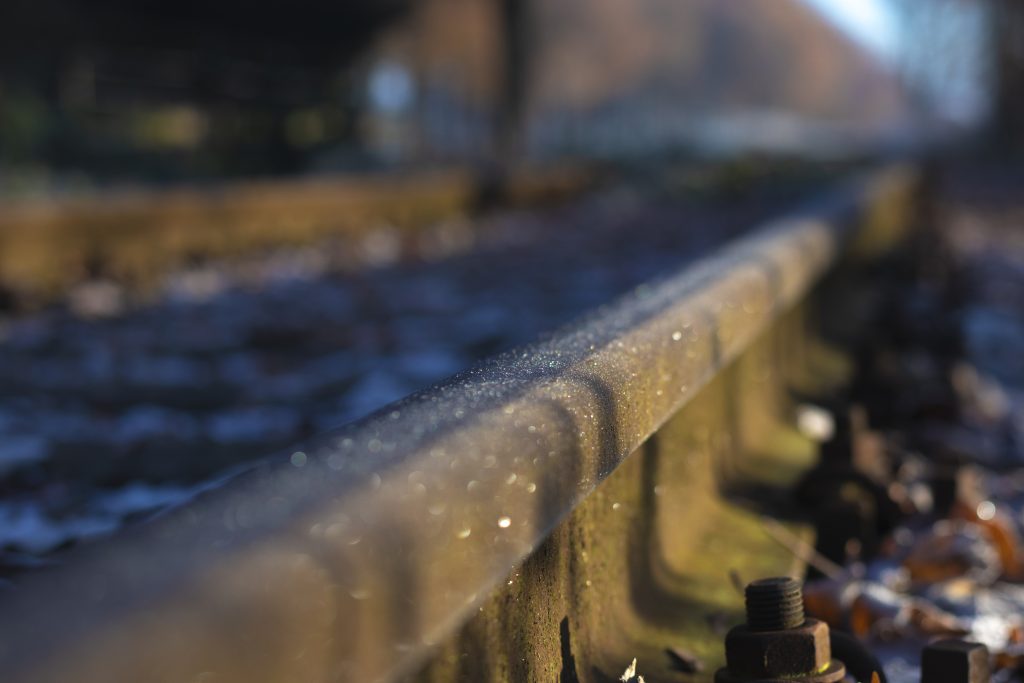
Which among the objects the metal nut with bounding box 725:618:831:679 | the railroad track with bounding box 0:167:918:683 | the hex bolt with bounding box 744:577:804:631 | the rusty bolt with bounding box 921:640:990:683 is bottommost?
the rusty bolt with bounding box 921:640:990:683

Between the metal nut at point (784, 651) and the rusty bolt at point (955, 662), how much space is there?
0.19 meters

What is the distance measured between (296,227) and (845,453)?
8586 millimetres

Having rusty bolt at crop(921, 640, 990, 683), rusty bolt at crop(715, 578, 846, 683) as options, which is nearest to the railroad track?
rusty bolt at crop(715, 578, 846, 683)

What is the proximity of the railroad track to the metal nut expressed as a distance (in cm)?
17

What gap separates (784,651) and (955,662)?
0.93ft

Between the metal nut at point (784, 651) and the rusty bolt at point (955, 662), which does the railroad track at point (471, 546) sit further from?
the rusty bolt at point (955, 662)

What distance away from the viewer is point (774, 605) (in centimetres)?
162

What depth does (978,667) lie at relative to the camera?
5.66 feet

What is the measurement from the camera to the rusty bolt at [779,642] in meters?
1.60

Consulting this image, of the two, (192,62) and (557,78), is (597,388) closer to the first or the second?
(192,62)

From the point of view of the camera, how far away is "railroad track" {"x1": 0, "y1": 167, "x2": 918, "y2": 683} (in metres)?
0.75

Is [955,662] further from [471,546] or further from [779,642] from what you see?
[471,546]

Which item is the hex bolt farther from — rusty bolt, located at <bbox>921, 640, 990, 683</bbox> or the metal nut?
rusty bolt, located at <bbox>921, 640, 990, 683</bbox>

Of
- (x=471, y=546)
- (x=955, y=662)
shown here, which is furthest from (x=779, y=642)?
(x=471, y=546)
